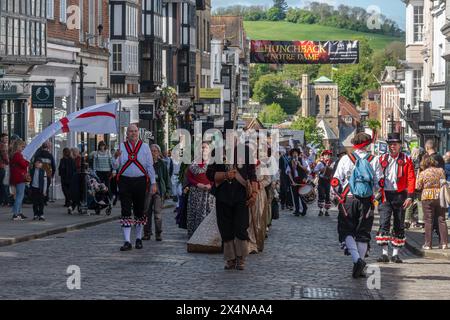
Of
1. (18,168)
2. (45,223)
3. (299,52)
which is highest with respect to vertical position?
(299,52)

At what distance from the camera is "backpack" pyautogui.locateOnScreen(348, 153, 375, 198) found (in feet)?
55.3

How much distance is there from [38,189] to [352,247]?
40.5 ft

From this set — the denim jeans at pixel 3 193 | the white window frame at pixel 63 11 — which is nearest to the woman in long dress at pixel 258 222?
the denim jeans at pixel 3 193

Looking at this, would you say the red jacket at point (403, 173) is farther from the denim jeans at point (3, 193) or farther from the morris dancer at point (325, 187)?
the denim jeans at point (3, 193)

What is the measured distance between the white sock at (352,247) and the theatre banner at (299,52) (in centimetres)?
6741

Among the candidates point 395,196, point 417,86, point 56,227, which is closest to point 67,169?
point 56,227

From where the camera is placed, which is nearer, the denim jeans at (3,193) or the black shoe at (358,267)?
the black shoe at (358,267)

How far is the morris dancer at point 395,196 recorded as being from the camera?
19.0m

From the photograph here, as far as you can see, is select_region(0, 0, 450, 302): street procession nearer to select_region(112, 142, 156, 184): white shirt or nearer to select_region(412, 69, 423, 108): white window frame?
select_region(112, 142, 156, 184): white shirt

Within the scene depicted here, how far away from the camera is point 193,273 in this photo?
16984mm

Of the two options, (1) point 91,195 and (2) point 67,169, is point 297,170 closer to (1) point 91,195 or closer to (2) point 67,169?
(2) point 67,169

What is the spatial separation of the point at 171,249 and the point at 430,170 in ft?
15.6
